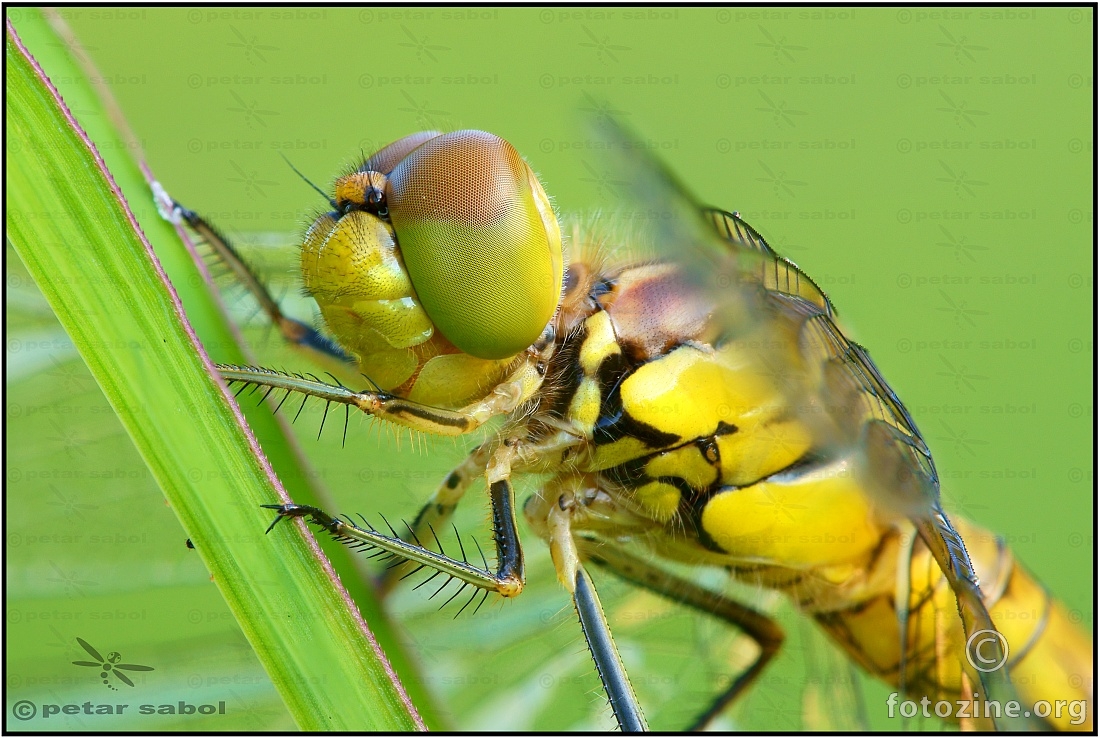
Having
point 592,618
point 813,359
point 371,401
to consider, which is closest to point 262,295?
point 371,401

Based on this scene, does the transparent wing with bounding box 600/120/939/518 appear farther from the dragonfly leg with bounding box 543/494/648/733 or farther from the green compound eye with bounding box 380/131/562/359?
the dragonfly leg with bounding box 543/494/648/733

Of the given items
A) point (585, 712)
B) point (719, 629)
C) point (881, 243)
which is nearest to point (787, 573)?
point (719, 629)

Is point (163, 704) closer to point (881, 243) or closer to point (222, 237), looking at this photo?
point (222, 237)

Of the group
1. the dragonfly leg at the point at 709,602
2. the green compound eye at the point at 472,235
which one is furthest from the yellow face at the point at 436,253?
the dragonfly leg at the point at 709,602

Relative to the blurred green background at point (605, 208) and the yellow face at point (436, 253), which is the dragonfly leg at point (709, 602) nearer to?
the blurred green background at point (605, 208)

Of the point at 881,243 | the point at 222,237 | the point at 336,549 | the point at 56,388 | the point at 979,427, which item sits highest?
the point at 222,237

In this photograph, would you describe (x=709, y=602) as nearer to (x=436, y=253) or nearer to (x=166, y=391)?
(x=436, y=253)
